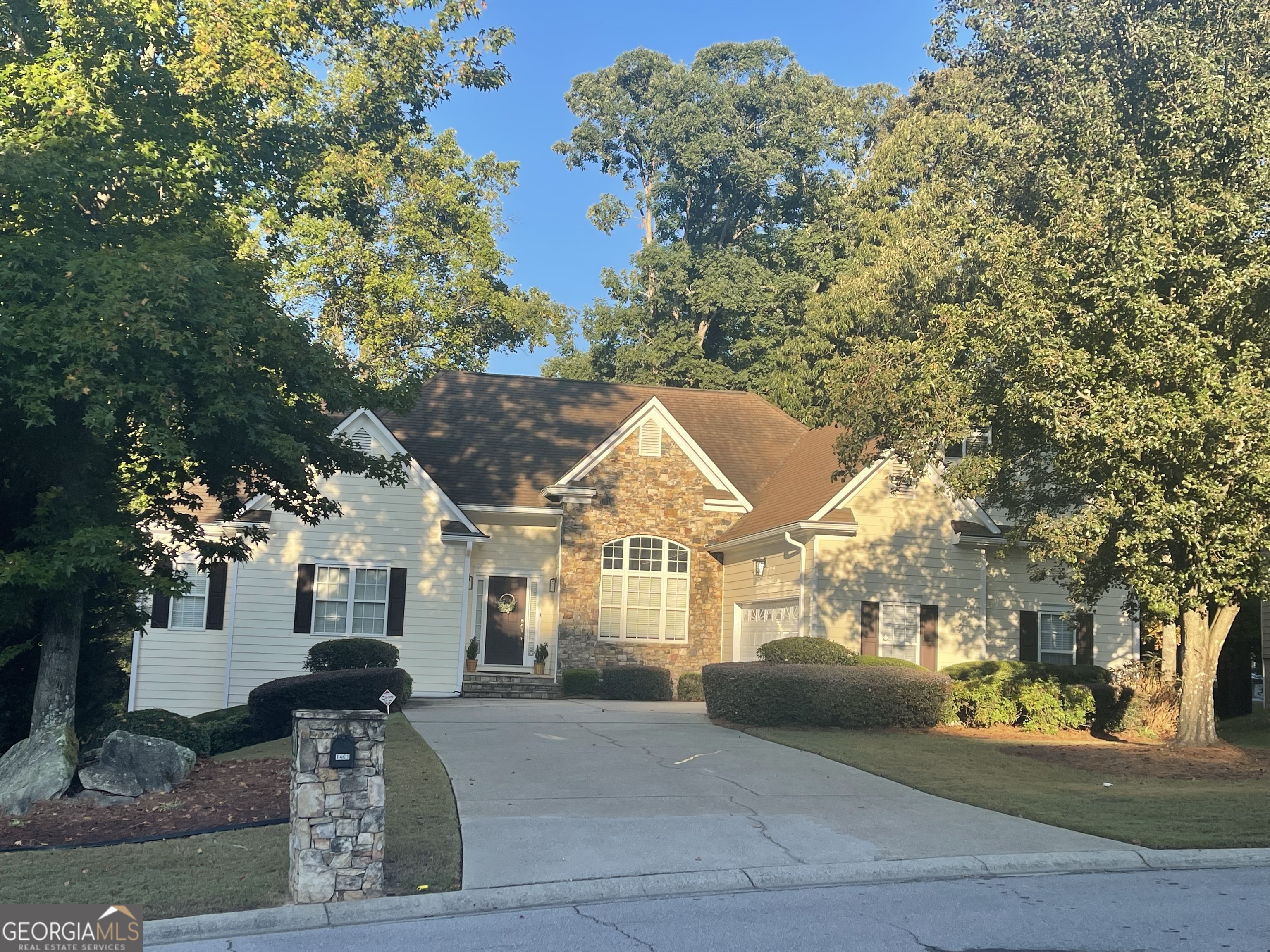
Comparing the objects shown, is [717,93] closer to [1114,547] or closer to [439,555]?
[439,555]

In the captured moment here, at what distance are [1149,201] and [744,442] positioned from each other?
53.6 feet

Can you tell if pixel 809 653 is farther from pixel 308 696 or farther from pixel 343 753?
pixel 343 753

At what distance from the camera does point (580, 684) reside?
23.4 meters

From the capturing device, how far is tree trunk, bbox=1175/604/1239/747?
52.0ft

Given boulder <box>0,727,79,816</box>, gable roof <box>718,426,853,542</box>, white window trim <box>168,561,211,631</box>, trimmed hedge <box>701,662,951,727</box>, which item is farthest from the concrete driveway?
white window trim <box>168,561,211,631</box>

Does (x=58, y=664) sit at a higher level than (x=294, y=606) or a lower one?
lower

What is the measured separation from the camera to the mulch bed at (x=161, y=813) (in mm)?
9734

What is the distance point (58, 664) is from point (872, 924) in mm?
9255

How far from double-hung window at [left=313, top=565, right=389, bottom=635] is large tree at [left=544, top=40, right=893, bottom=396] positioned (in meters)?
20.5

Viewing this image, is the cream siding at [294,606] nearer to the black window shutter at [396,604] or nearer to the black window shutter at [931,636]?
the black window shutter at [396,604]

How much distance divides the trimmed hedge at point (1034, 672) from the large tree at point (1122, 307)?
8.73 ft

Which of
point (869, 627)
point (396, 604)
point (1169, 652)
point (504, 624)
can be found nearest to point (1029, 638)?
point (869, 627)

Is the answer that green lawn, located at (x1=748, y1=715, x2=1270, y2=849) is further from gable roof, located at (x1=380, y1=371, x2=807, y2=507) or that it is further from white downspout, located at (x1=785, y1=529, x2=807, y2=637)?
gable roof, located at (x1=380, y1=371, x2=807, y2=507)

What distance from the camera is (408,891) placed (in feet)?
25.8
